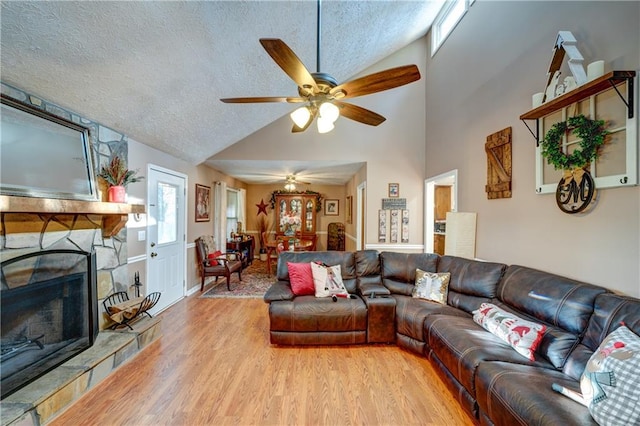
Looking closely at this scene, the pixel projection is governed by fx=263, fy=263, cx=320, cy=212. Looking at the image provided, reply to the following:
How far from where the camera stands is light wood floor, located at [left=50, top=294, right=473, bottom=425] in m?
1.84

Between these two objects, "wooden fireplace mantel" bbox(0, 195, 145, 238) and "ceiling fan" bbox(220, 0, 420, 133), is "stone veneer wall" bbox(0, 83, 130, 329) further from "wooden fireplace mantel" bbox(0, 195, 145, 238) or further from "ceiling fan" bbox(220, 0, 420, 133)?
"ceiling fan" bbox(220, 0, 420, 133)

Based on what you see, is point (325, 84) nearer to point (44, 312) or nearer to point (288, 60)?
point (288, 60)

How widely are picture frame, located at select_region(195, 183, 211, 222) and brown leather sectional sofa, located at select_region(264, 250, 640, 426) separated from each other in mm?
2327

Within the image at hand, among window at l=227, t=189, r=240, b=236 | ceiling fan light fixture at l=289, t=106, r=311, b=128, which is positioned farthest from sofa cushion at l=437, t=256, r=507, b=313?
window at l=227, t=189, r=240, b=236

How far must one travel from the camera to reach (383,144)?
15.1 feet

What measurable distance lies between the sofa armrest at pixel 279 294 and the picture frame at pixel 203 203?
258cm

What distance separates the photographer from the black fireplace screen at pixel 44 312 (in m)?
1.86

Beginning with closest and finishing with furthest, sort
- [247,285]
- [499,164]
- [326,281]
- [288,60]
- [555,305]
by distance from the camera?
[288,60]
[555,305]
[499,164]
[326,281]
[247,285]

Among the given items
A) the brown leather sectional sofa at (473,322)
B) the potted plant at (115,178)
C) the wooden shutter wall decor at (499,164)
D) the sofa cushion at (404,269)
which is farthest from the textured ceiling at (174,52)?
the sofa cushion at (404,269)

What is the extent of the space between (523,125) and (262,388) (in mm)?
3343

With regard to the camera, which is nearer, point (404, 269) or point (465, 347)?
point (465, 347)

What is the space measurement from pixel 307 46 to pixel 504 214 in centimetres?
285

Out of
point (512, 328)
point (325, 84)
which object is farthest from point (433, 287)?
point (325, 84)

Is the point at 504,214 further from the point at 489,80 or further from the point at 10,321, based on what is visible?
the point at 10,321
